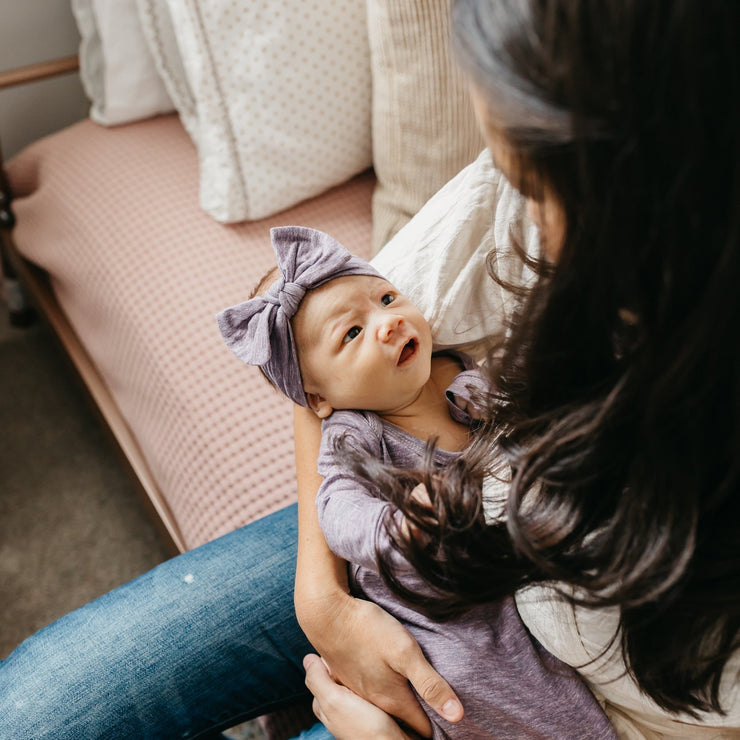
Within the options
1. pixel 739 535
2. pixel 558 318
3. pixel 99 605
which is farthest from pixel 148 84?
pixel 739 535

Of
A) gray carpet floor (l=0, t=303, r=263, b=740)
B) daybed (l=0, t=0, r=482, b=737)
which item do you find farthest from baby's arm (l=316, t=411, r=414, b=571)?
gray carpet floor (l=0, t=303, r=263, b=740)

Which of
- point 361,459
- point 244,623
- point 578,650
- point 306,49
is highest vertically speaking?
point 306,49

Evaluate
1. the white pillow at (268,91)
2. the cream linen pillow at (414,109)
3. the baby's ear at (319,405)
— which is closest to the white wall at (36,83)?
the white pillow at (268,91)

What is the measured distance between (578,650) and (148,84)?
53.7 inches

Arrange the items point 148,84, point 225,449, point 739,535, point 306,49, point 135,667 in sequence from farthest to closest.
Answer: point 148,84 < point 306,49 < point 225,449 < point 135,667 < point 739,535

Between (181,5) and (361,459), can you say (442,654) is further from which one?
(181,5)

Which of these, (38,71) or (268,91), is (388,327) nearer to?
(268,91)

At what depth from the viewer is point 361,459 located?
30.3 inches

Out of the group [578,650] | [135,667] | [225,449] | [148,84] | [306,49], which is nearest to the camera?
[578,650]

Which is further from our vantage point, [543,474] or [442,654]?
[442,654]

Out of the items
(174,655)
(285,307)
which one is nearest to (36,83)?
(285,307)

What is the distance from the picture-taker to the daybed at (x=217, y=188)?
1.18 m

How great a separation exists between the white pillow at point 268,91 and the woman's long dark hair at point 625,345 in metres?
0.78

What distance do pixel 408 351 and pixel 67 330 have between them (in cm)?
109
